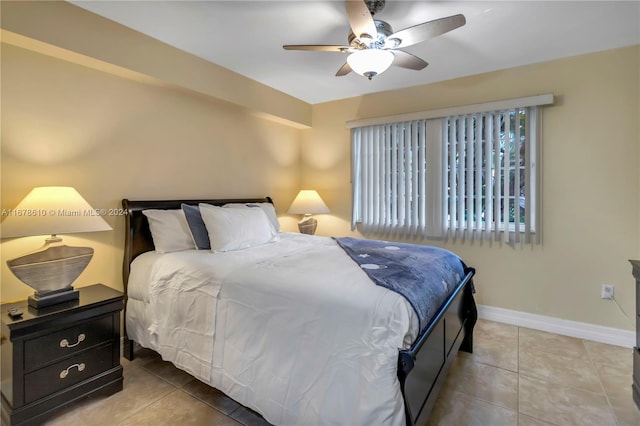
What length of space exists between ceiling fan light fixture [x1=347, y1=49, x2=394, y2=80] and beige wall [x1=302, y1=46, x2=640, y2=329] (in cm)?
172

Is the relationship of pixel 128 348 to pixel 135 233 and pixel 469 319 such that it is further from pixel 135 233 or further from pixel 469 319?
pixel 469 319

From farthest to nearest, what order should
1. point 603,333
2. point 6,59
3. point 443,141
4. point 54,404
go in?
point 443,141
point 603,333
point 6,59
point 54,404

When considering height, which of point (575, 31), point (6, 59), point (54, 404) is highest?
point (575, 31)

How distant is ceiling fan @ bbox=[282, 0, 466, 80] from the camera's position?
170 centimetres

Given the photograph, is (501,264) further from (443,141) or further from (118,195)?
(118,195)

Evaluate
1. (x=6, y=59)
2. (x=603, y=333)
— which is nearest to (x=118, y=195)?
(x=6, y=59)

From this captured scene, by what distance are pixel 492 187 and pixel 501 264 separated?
79 cm

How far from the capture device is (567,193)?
2.82 m

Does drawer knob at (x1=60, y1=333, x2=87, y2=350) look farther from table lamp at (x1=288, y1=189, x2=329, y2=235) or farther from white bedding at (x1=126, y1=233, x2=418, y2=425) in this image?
table lamp at (x1=288, y1=189, x2=329, y2=235)

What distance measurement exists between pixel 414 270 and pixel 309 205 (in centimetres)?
222

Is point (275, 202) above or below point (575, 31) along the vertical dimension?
below

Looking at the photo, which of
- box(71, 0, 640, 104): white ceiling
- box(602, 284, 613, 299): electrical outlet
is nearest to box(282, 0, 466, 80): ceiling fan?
box(71, 0, 640, 104): white ceiling

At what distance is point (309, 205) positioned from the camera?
3.91m

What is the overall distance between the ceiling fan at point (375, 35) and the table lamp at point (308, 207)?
2.09m
